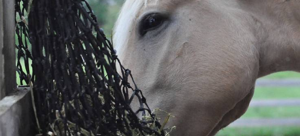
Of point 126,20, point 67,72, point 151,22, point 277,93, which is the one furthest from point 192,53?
point 277,93

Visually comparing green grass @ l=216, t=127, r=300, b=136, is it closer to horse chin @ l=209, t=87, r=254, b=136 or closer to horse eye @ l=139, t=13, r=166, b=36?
horse chin @ l=209, t=87, r=254, b=136

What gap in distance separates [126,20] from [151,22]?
133mm

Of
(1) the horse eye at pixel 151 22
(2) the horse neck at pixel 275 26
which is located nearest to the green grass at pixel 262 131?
(2) the horse neck at pixel 275 26

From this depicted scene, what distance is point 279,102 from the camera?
7.87m

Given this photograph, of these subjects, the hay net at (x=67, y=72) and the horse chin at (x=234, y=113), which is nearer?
the hay net at (x=67, y=72)

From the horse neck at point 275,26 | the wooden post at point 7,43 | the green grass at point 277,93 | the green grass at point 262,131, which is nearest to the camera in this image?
the wooden post at point 7,43

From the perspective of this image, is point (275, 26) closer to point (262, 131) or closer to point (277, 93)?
point (262, 131)

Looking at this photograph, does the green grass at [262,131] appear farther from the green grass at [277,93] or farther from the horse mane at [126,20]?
the horse mane at [126,20]

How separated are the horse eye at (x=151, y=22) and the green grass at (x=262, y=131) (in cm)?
530

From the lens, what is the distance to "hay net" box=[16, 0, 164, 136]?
1.25m

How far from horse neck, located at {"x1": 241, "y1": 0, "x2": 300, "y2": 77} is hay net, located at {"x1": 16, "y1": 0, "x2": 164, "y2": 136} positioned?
910 millimetres

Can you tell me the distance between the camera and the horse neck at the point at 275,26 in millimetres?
1966

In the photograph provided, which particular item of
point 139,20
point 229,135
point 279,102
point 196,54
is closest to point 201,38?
point 196,54

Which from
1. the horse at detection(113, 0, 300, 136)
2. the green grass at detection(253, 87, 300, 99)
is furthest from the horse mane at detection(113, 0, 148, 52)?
the green grass at detection(253, 87, 300, 99)
